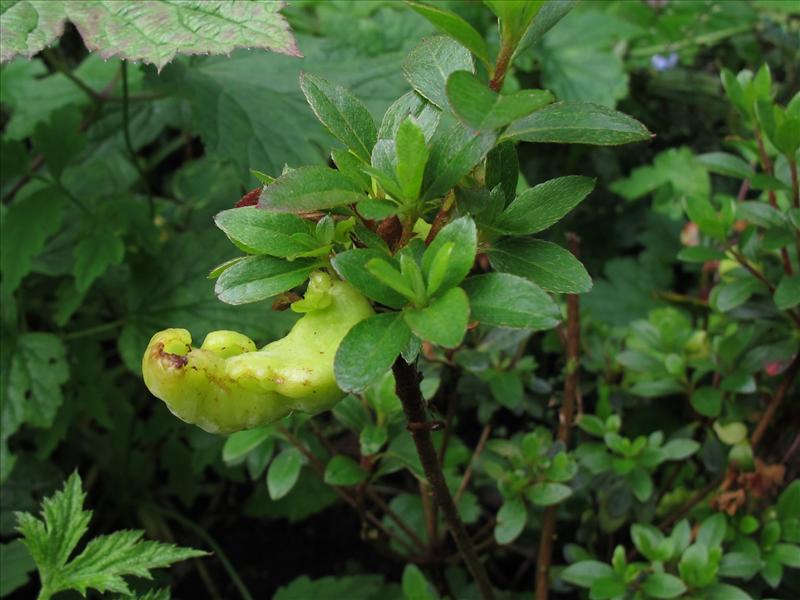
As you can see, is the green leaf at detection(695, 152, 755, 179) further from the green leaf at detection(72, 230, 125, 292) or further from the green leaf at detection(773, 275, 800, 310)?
the green leaf at detection(72, 230, 125, 292)

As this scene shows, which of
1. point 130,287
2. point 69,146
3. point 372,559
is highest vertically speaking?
point 69,146

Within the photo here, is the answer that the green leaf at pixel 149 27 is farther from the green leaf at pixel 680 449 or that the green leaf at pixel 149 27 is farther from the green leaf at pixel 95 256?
the green leaf at pixel 680 449

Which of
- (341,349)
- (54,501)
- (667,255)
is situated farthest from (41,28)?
(667,255)

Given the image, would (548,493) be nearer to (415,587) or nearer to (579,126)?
(415,587)

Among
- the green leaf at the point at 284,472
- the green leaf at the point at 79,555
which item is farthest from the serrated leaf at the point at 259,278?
the green leaf at the point at 284,472

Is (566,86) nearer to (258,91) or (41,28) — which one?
(258,91)

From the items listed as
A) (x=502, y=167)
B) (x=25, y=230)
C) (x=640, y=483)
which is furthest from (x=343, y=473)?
(x=25, y=230)
